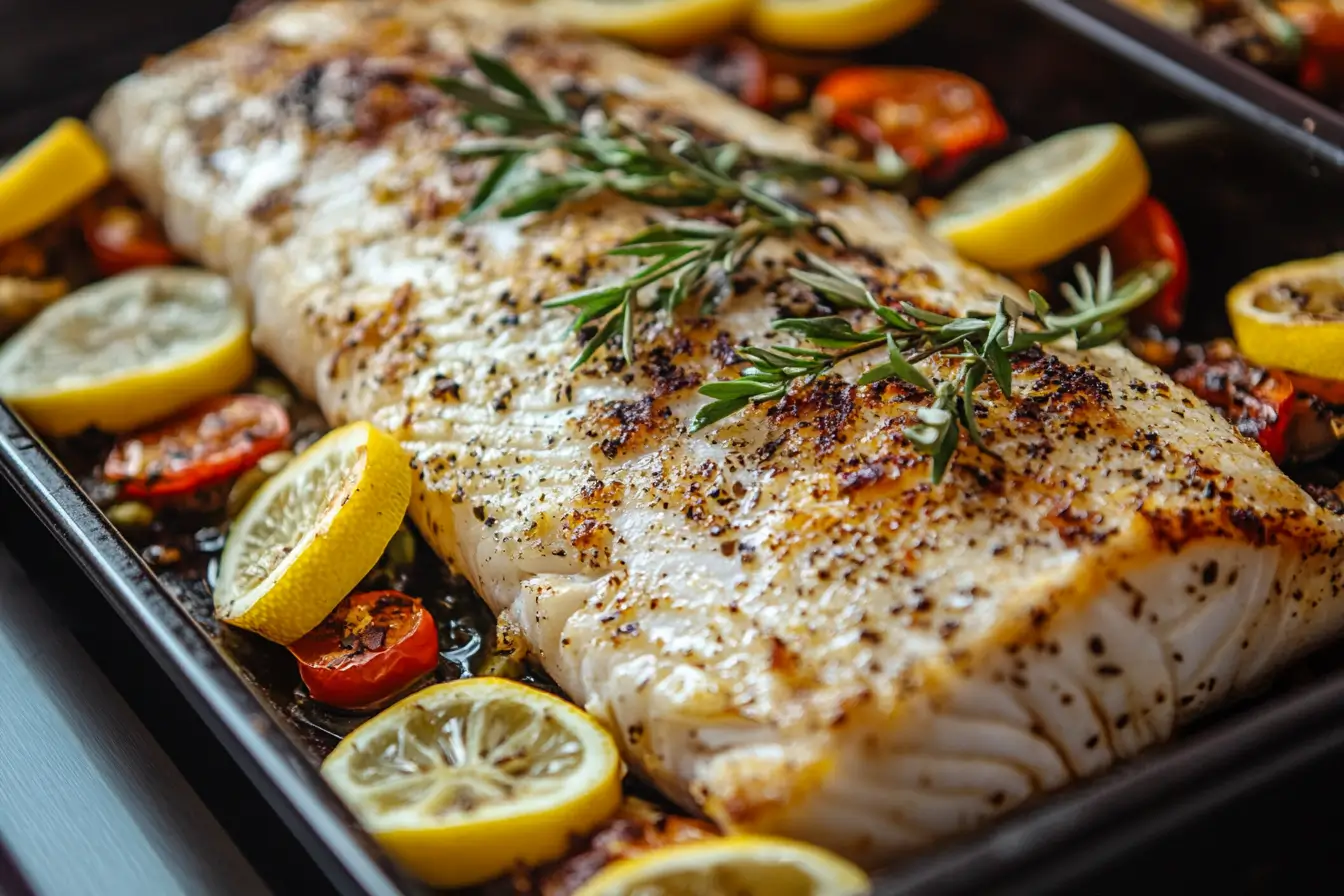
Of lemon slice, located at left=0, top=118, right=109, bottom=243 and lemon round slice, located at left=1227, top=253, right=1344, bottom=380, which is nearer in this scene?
lemon round slice, located at left=1227, top=253, right=1344, bottom=380

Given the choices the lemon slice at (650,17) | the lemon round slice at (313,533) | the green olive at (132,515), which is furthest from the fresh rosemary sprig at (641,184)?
the green olive at (132,515)

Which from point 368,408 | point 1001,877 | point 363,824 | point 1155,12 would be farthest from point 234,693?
point 1155,12

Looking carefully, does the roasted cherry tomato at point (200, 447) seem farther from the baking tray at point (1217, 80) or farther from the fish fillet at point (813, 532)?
the baking tray at point (1217, 80)

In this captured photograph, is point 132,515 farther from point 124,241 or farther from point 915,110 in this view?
point 915,110

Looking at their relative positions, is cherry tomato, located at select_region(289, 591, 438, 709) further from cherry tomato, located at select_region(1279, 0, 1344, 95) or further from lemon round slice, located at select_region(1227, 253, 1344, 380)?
cherry tomato, located at select_region(1279, 0, 1344, 95)

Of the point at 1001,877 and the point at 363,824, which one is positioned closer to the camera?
the point at 1001,877

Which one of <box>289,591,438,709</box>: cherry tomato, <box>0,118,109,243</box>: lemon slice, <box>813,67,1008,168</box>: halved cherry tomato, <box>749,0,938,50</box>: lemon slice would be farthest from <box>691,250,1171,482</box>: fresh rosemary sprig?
<box>0,118,109,243</box>: lemon slice

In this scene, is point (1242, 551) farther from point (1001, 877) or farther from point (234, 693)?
point (234, 693)
